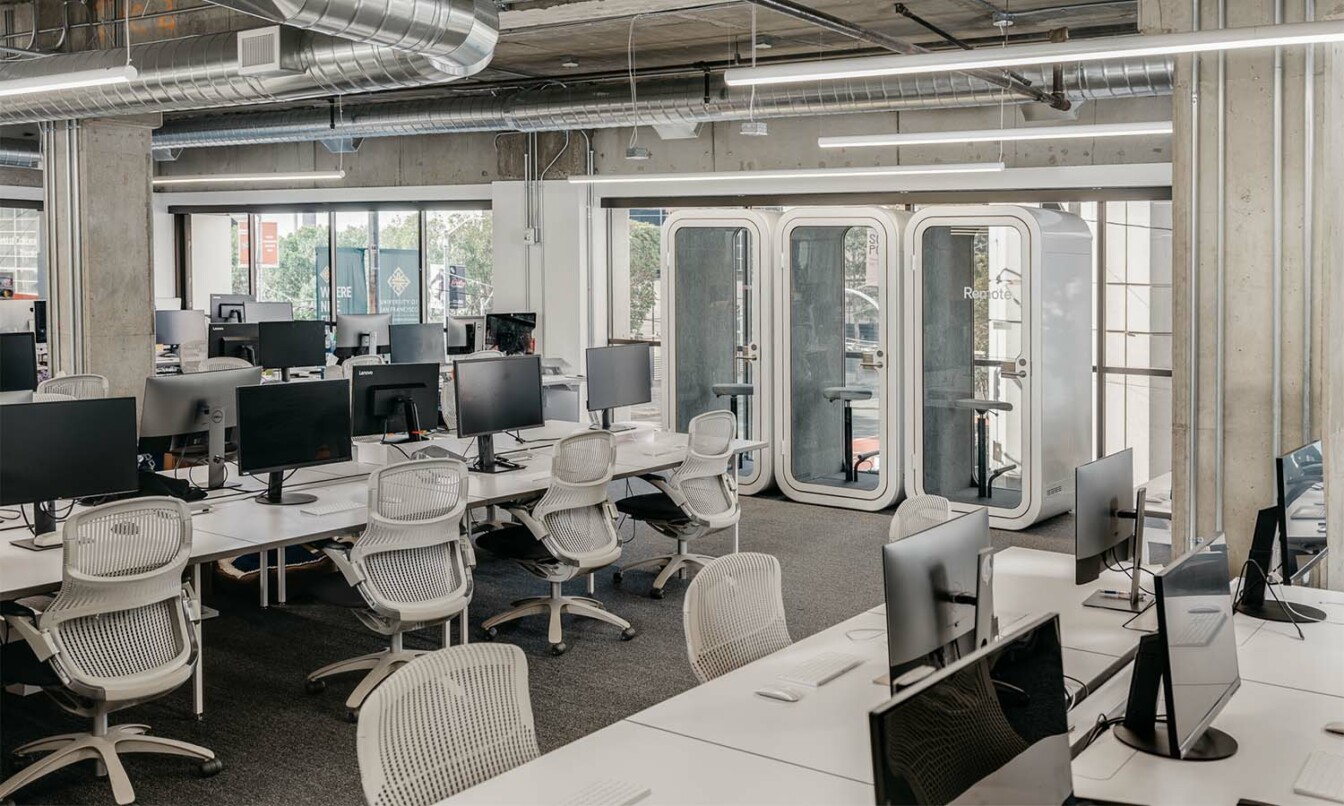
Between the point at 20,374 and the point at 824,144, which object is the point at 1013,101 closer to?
the point at 824,144

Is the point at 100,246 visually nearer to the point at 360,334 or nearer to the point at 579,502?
the point at 360,334

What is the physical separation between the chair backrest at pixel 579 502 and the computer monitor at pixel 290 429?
1.01 meters

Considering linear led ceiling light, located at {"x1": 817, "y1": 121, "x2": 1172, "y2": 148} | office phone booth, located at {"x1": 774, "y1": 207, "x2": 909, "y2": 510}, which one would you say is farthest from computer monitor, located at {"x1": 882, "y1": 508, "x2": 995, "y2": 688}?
office phone booth, located at {"x1": 774, "y1": 207, "x2": 909, "y2": 510}

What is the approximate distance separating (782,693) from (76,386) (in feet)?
20.7

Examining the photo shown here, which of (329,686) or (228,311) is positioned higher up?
(228,311)

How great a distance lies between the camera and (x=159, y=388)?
5.90m

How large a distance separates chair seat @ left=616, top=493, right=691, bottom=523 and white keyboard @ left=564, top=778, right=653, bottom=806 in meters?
4.25

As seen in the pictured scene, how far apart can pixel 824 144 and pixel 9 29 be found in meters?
6.30

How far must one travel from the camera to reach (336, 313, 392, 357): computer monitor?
12.0m

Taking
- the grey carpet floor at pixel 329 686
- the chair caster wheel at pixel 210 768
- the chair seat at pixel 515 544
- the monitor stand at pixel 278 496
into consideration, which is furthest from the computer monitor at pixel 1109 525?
the monitor stand at pixel 278 496

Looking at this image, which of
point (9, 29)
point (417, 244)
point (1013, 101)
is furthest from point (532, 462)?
point (417, 244)

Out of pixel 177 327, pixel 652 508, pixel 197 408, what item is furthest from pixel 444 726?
pixel 177 327

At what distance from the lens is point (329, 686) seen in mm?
5398

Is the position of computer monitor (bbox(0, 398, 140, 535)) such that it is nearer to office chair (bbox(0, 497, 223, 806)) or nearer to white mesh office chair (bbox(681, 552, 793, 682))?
office chair (bbox(0, 497, 223, 806))
